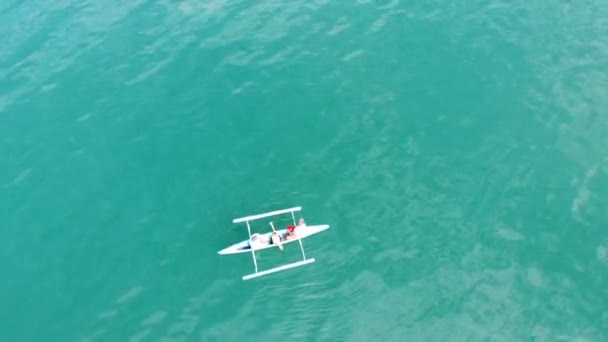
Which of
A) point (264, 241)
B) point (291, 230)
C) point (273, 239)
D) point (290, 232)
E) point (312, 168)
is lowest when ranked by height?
point (264, 241)

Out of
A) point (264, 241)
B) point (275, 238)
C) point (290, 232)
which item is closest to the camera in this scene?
point (275, 238)

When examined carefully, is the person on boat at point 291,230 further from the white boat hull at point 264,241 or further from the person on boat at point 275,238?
the person on boat at point 275,238

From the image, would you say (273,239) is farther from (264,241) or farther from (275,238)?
(264,241)

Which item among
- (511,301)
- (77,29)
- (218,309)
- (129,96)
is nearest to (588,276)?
(511,301)

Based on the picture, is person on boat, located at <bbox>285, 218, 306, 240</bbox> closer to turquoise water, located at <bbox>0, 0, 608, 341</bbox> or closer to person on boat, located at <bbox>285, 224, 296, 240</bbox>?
person on boat, located at <bbox>285, 224, 296, 240</bbox>

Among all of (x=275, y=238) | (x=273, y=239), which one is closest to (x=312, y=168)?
(x=275, y=238)

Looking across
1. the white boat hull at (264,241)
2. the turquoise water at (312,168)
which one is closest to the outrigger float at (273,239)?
the white boat hull at (264,241)

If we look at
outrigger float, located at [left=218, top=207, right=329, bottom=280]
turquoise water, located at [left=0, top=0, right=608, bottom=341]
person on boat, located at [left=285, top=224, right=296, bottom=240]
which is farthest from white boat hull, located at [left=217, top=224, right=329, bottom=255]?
turquoise water, located at [left=0, top=0, right=608, bottom=341]

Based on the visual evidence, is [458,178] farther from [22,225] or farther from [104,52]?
[104,52]

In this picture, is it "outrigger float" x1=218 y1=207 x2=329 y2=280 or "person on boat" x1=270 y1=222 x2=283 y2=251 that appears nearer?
"outrigger float" x1=218 y1=207 x2=329 y2=280
